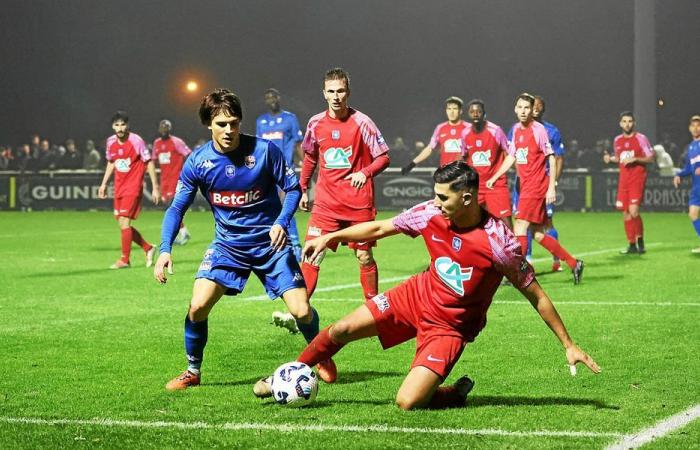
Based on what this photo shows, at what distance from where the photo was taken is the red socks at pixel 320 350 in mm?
6824

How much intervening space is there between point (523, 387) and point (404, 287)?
104 cm

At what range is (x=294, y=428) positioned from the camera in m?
6.07

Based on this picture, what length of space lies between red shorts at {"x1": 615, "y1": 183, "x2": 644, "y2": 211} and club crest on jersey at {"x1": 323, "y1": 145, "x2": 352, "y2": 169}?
32.1 feet

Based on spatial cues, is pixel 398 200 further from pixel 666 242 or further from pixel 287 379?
pixel 287 379

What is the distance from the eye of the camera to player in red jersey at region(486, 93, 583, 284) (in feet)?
46.7

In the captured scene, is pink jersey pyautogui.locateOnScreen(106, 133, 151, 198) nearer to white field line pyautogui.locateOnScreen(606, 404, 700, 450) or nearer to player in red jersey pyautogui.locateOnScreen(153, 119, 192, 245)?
player in red jersey pyautogui.locateOnScreen(153, 119, 192, 245)

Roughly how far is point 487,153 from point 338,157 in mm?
5693

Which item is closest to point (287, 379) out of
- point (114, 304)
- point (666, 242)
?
point (114, 304)

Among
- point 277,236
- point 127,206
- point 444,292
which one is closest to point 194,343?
point 277,236

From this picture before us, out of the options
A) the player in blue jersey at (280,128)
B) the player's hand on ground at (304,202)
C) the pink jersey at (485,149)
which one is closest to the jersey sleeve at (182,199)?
the player's hand on ground at (304,202)

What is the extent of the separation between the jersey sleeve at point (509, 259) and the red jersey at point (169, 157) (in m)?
17.6

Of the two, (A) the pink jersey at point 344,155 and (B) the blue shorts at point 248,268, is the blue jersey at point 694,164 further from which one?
(B) the blue shorts at point 248,268

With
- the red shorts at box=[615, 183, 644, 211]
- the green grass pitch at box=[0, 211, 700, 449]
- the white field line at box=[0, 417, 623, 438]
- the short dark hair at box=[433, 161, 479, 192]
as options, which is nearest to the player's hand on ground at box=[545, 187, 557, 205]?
the green grass pitch at box=[0, 211, 700, 449]

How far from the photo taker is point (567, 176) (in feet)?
103
